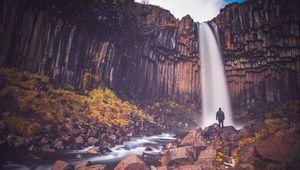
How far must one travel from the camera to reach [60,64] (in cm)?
2075

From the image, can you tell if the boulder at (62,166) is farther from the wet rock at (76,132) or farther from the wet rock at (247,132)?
the wet rock at (247,132)

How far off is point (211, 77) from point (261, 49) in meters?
9.02

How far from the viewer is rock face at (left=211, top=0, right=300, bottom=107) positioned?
28.0 metres

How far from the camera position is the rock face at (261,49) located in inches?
1104

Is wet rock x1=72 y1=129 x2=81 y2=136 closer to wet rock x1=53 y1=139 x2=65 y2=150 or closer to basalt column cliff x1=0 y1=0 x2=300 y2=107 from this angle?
wet rock x1=53 y1=139 x2=65 y2=150

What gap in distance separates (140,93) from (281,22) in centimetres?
2322

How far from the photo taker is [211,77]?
3475 centimetres

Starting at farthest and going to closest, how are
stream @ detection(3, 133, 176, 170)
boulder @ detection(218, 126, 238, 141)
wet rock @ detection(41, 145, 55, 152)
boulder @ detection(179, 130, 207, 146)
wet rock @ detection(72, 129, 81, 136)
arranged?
wet rock @ detection(72, 129, 81, 136) → boulder @ detection(179, 130, 207, 146) → boulder @ detection(218, 126, 238, 141) → wet rock @ detection(41, 145, 55, 152) → stream @ detection(3, 133, 176, 170)

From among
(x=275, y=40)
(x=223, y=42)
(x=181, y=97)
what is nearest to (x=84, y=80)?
(x=181, y=97)

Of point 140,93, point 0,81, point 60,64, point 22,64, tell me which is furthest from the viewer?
point 140,93

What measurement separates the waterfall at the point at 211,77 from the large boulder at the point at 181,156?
24.0 metres

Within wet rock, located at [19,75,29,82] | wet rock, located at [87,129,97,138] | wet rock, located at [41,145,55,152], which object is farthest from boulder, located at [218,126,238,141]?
wet rock, located at [19,75,29,82]

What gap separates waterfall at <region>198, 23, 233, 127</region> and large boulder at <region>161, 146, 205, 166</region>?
2396 centimetres

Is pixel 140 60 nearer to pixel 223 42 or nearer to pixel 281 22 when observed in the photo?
pixel 223 42
